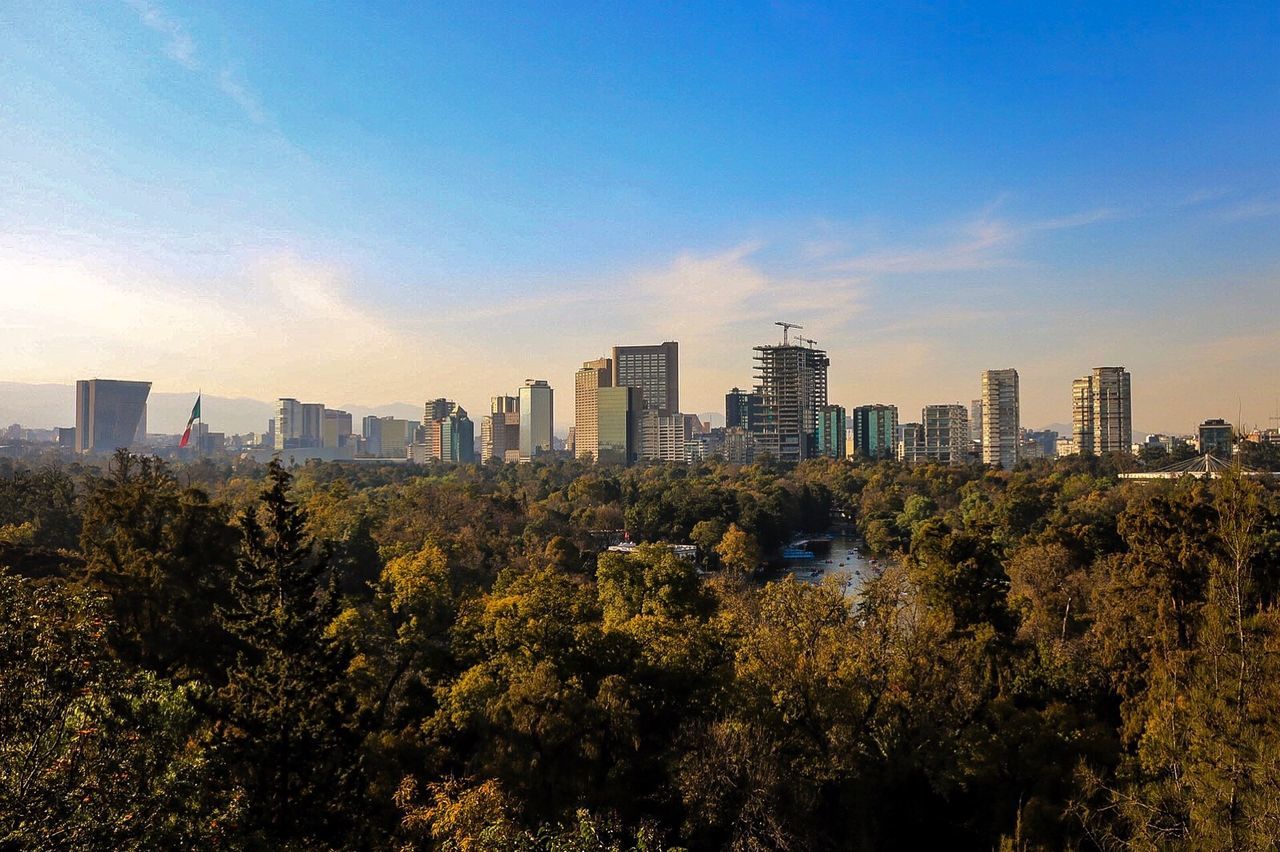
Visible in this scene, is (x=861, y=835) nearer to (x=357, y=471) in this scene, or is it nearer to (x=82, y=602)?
(x=82, y=602)

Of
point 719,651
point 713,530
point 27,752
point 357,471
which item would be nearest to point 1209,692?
point 719,651

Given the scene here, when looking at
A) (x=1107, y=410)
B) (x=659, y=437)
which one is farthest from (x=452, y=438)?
(x=1107, y=410)

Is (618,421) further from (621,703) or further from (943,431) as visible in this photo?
(621,703)

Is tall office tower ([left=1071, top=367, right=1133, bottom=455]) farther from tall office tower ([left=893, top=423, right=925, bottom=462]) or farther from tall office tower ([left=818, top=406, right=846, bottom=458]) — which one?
tall office tower ([left=818, top=406, right=846, bottom=458])

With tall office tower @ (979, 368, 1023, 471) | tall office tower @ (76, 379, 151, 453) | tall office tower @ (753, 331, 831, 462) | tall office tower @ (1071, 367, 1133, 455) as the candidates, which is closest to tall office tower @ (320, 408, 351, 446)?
tall office tower @ (76, 379, 151, 453)

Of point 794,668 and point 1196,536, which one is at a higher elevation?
point 1196,536
